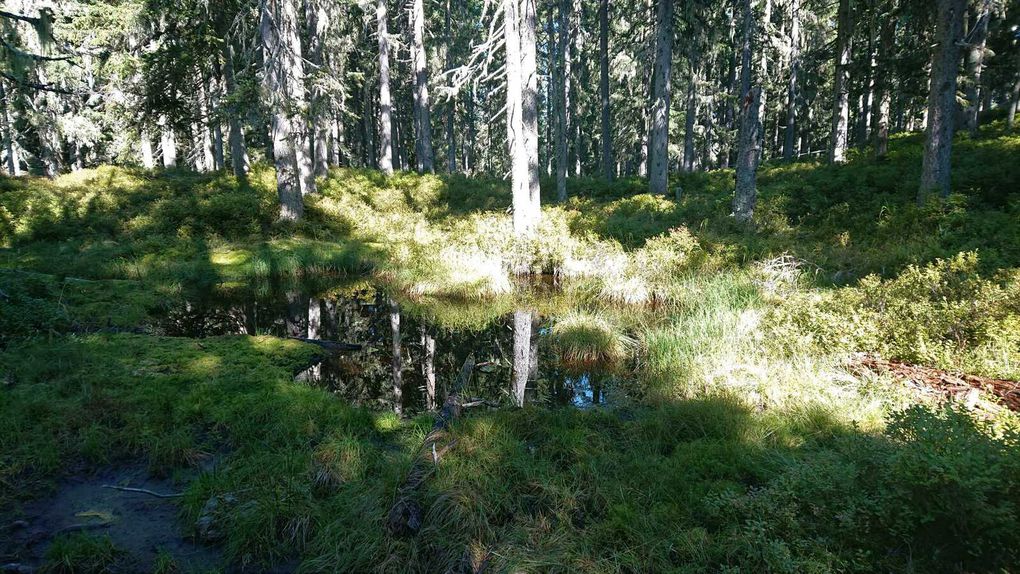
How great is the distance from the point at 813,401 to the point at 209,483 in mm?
5371

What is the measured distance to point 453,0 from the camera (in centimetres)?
3641

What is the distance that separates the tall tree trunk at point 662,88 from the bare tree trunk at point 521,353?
36.4ft

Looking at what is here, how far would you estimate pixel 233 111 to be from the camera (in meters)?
14.5

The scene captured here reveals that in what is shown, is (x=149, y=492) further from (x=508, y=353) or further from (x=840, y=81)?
(x=840, y=81)

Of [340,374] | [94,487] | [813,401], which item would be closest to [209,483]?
[94,487]

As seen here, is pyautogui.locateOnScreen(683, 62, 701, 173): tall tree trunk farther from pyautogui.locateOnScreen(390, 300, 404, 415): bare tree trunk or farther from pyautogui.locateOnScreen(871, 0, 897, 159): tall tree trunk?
pyautogui.locateOnScreen(390, 300, 404, 415): bare tree trunk

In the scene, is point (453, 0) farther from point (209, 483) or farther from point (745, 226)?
point (209, 483)

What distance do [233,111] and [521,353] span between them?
12.5 metres

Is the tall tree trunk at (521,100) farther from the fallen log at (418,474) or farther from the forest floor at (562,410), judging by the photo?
the fallen log at (418,474)

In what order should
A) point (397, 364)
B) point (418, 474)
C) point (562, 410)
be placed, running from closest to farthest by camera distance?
point (418, 474) → point (562, 410) → point (397, 364)

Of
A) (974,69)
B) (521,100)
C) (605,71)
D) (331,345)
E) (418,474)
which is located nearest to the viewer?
(418,474)

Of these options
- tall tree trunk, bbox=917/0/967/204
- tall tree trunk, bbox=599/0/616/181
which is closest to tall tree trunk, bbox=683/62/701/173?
tall tree trunk, bbox=599/0/616/181

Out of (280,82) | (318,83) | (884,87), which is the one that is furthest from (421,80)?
(884,87)

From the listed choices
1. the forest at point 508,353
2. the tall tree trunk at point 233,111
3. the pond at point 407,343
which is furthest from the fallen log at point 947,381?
the tall tree trunk at point 233,111
